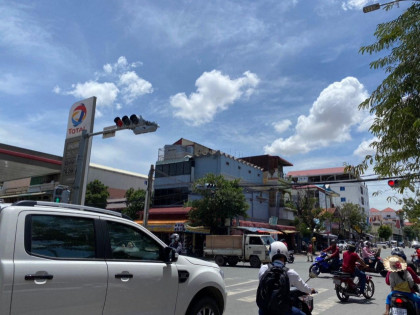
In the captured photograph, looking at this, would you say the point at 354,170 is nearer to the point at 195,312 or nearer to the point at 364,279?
the point at 195,312

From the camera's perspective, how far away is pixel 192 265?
4980 mm

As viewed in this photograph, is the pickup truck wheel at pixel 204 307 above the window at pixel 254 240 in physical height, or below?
below

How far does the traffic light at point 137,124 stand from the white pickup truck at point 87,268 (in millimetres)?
7752

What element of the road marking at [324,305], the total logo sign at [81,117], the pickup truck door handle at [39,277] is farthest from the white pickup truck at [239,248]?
the pickup truck door handle at [39,277]

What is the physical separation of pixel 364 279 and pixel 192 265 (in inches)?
268

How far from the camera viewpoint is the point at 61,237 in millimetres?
3719

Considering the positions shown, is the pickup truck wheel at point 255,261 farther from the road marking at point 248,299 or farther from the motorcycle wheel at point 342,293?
the motorcycle wheel at point 342,293

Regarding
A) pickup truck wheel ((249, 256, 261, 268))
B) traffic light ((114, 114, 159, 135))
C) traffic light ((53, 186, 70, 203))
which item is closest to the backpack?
traffic light ((114, 114, 159, 135))

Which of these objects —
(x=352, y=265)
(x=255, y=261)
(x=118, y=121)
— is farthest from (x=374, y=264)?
(x=118, y=121)

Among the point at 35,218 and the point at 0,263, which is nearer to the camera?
the point at 0,263

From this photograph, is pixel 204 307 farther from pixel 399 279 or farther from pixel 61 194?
pixel 61 194

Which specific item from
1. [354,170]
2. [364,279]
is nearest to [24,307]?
[354,170]

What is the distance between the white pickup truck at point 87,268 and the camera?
10.6 feet

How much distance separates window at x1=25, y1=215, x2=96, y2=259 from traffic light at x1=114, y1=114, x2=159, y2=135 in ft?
27.2
